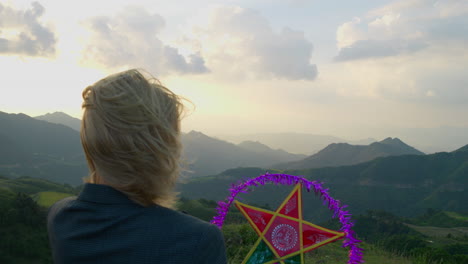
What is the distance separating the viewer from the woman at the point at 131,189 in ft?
5.33

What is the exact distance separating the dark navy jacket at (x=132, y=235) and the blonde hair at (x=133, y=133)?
9 centimetres

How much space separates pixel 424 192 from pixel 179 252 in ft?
435

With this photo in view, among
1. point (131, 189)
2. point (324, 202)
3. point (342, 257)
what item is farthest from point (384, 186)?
point (131, 189)

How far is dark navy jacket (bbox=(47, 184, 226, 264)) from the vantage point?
1616mm

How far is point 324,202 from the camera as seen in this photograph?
15.7 ft

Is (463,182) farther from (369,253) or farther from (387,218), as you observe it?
(369,253)

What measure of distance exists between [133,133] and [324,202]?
3625 millimetres

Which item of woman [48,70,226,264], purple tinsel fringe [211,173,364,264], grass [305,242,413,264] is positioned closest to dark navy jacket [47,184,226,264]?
woman [48,70,226,264]

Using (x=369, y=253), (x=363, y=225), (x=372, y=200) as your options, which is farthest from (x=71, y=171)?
(x=369, y=253)

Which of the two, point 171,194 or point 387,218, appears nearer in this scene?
point 171,194

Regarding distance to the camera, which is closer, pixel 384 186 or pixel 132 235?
pixel 132 235

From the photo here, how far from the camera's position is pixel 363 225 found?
2197 inches

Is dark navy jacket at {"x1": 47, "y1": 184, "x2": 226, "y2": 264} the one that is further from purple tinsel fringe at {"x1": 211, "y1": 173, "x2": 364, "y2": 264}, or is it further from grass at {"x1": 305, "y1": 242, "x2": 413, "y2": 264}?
grass at {"x1": 305, "y1": 242, "x2": 413, "y2": 264}

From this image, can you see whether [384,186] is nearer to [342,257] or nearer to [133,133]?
[342,257]
